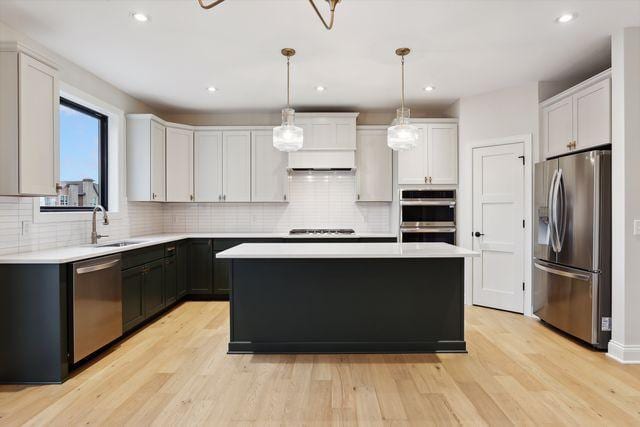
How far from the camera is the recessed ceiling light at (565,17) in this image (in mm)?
2776

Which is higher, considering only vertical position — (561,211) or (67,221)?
(561,211)

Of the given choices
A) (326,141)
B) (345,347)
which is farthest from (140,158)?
(345,347)

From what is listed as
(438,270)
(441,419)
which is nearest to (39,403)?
(441,419)

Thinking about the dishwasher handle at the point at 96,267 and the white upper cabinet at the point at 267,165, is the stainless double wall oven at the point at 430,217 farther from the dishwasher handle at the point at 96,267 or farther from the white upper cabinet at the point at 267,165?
the dishwasher handle at the point at 96,267

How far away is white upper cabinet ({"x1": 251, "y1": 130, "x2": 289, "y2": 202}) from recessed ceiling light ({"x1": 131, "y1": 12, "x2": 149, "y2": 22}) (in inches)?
97.9

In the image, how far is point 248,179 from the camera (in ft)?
17.2

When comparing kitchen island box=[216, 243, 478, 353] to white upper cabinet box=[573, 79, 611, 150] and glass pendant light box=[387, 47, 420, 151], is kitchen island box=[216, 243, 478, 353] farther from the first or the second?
white upper cabinet box=[573, 79, 611, 150]

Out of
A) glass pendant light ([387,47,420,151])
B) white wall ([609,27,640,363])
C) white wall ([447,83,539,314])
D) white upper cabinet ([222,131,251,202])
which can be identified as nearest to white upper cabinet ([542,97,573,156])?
white wall ([447,83,539,314])

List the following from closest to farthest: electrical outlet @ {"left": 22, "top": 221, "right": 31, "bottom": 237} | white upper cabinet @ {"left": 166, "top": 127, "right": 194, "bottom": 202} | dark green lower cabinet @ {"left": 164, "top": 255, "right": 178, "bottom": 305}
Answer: electrical outlet @ {"left": 22, "top": 221, "right": 31, "bottom": 237}
dark green lower cabinet @ {"left": 164, "top": 255, "right": 178, "bottom": 305}
white upper cabinet @ {"left": 166, "top": 127, "right": 194, "bottom": 202}

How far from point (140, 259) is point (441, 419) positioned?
3.18 metres

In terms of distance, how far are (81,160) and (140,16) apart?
1976 millimetres

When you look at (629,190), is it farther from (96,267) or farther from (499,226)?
(96,267)

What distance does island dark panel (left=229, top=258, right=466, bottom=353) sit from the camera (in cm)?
311

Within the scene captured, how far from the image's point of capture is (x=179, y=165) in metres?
5.09
